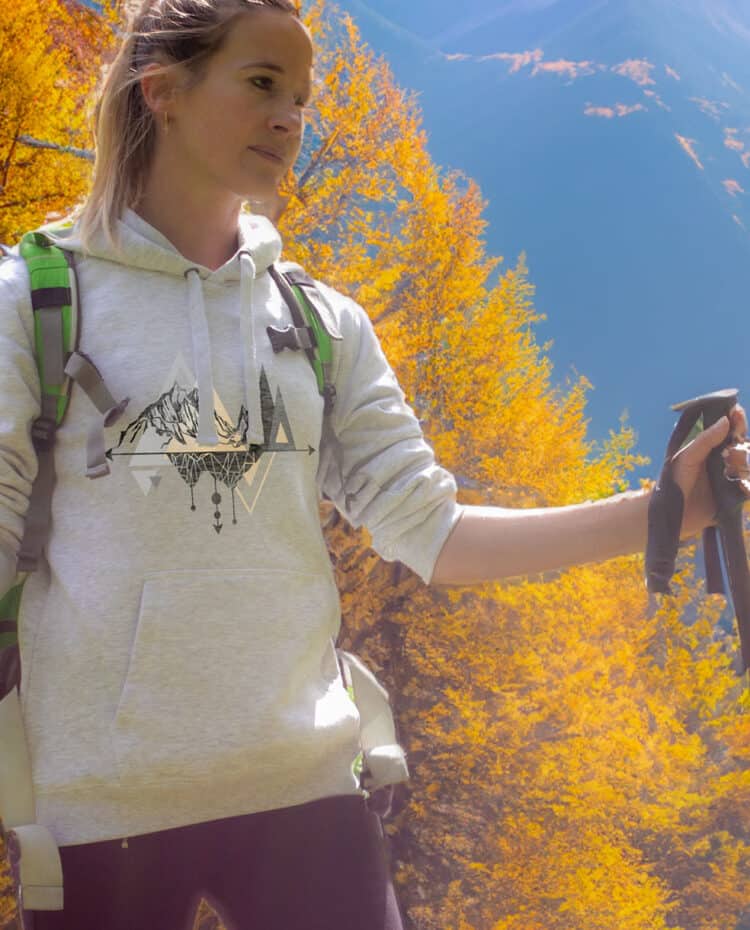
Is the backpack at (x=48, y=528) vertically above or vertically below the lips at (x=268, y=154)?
below

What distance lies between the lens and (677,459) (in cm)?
66

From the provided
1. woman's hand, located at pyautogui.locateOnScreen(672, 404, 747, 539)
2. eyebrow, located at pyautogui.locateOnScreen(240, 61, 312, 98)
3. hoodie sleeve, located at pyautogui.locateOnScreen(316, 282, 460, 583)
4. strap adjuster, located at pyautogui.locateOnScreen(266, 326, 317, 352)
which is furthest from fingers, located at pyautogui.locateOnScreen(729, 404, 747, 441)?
eyebrow, located at pyautogui.locateOnScreen(240, 61, 312, 98)

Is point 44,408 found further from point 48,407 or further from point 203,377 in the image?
point 203,377

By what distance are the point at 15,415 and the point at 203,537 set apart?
0.16 meters

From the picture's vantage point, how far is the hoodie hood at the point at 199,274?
72cm

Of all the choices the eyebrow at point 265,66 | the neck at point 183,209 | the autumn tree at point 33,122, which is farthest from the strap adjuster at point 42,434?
the autumn tree at point 33,122

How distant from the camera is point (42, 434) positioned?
0.67 metres

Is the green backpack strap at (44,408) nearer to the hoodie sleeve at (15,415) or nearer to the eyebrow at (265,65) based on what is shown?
the hoodie sleeve at (15,415)

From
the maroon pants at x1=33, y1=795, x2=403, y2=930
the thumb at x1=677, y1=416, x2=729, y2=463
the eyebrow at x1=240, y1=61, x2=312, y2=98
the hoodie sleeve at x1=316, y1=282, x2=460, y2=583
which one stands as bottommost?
the maroon pants at x1=33, y1=795, x2=403, y2=930

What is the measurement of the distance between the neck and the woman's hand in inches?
16.7

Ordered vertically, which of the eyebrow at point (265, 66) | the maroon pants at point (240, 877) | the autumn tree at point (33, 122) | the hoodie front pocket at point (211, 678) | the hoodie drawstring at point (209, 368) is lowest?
the autumn tree at point (33, 122)

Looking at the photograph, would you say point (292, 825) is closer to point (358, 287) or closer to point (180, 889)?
point (180, 889)

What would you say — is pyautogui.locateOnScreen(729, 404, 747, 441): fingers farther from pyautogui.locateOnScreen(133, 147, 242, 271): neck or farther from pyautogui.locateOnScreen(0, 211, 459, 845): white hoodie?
pyautogui.locateOnScreen(133, 147, 242, 271): neck

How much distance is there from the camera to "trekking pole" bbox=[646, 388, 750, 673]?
25.4 inches
